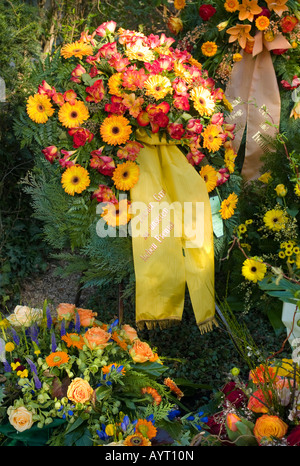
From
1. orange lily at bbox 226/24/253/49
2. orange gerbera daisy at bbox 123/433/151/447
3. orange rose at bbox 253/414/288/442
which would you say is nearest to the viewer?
orange rose at bbox 253/414/288/442

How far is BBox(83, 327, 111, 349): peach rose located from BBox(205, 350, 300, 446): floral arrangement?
0.49 meters

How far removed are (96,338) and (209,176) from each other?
119cm

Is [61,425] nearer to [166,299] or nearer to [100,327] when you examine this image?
[100,327]

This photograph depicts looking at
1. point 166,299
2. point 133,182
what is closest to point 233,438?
point 166,299

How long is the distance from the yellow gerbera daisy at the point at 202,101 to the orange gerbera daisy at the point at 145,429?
1581mm

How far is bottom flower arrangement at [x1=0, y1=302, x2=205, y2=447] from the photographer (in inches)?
69.7

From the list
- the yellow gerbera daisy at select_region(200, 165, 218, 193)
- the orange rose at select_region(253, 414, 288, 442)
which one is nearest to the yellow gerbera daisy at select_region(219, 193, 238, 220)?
the yellow gerbera daisy at select_region(200, 165, 218, 193)

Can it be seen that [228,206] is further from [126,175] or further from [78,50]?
[78,50]

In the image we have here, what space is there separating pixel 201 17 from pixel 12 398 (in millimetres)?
2583

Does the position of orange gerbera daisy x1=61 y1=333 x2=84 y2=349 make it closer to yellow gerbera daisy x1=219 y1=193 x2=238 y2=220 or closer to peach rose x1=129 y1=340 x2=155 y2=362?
peach rose x1=129 y1=340 x2=155 y2=362

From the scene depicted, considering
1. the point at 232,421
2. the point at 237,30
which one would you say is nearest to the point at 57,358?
the point at 232,421

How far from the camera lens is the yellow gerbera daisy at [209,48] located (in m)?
3.27

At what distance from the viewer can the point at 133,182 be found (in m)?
2.57

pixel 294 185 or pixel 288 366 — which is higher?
pixel 294 185
